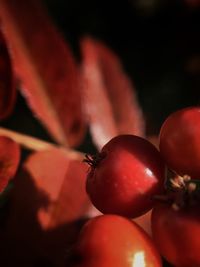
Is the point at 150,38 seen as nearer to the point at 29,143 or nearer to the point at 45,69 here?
the point at 45,69

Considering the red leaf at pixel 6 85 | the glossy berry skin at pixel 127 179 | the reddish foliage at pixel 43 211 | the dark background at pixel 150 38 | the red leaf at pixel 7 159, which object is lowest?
the dark background at pixel 150 38

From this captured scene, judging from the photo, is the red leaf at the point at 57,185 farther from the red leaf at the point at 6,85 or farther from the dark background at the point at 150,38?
the dark background at the point at 150,38

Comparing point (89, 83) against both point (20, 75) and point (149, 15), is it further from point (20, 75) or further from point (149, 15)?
point (149, 15)

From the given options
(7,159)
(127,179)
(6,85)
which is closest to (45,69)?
(6,85)

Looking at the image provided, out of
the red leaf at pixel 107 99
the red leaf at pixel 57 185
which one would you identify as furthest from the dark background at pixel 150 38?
the red leaf at pixel 57 185

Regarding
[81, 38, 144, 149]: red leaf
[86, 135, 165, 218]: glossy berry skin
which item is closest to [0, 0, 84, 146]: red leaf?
[81, 38, 144, 149]: red leaf

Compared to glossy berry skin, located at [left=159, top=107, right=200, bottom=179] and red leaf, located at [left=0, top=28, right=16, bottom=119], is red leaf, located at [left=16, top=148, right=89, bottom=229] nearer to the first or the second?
red leaf, located at [left=0, top=28, right=16, bottom=119]
